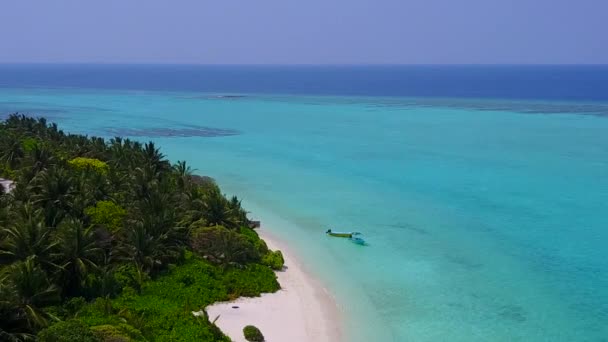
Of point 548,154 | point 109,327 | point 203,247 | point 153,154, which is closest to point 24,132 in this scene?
point 153,154

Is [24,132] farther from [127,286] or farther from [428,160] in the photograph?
[428,160]

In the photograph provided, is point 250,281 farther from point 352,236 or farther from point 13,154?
point 13,154

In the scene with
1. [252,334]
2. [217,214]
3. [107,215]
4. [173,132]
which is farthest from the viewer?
[173,132]

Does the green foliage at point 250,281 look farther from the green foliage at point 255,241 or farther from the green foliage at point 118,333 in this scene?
the green foliage at point 118,333

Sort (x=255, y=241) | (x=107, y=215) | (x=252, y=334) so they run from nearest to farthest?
(x=252, y=334)
(x=107, y=215)
(x=255, y=241)

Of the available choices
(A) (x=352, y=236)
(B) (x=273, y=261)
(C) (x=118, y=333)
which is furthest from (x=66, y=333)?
(A) (x=352, y=236)

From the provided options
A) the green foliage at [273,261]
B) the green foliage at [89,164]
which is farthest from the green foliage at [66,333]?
the green foliage at [89,164]

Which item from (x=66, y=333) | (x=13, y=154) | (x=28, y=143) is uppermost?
(x=28, y=143)

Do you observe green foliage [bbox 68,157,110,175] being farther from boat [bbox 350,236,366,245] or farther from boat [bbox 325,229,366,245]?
boat [bbox 350,236,366,245]
